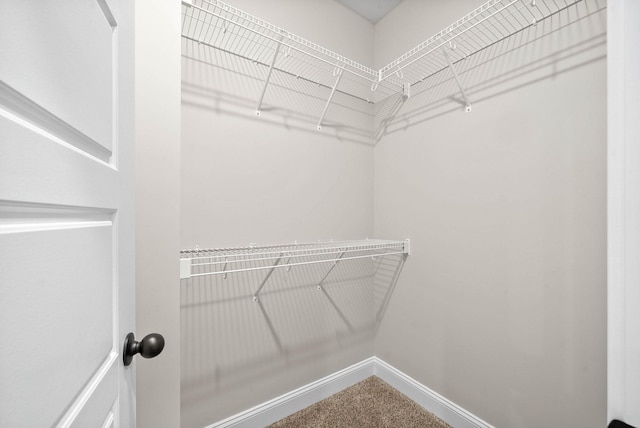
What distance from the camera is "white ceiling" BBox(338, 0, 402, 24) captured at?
5.62 ft

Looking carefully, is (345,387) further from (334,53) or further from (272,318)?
(334,53)

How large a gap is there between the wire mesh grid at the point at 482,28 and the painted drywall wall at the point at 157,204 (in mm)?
1068

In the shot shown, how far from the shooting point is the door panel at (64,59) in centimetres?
23

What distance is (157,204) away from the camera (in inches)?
30.0

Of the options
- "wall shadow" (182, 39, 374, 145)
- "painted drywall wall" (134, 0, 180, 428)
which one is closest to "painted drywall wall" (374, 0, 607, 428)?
"wall shadow" (182, 39, 374, 145)

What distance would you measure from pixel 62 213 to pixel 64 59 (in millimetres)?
188

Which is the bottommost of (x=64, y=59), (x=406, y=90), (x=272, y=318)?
(x=272, y=318)

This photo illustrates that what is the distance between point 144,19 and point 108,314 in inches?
31.4

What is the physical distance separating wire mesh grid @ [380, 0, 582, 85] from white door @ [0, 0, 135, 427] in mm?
1189

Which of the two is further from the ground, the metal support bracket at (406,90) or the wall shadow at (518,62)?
the metal support bracket at (406,90)

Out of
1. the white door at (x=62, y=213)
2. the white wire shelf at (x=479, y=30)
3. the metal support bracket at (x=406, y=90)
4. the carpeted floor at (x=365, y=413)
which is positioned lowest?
the carpeted floor at (x=365, y=413)

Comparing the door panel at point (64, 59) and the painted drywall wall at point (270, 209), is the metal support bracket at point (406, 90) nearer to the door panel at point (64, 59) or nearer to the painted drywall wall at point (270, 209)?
the painted drywall wall at point (270, 209)

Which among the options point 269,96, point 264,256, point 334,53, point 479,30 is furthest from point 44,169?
point 479,30

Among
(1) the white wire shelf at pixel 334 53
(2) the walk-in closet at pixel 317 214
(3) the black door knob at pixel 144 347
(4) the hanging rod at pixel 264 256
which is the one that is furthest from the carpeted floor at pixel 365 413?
(1) the white wire shelf at pixel 334 53
